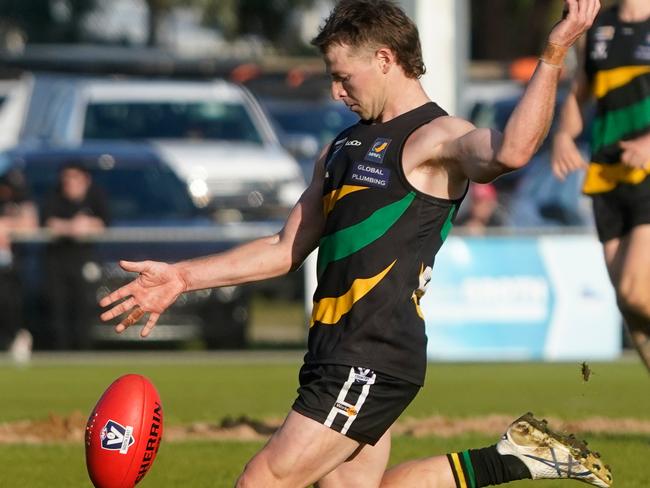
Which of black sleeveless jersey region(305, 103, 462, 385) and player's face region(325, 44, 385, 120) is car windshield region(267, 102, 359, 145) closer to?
player's face region(325, 44, 385, 120)

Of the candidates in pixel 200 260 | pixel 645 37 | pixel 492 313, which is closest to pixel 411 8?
pixel 492 313

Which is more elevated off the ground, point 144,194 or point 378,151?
point 378,151

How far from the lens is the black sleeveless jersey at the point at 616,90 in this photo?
30.8 feet

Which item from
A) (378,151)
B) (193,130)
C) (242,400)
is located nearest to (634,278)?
(378,151)

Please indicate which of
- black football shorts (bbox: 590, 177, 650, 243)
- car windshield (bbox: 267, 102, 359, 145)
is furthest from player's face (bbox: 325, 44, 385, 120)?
car windshield (bbox: 267, 102, 359, 145)

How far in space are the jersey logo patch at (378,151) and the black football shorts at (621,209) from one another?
3367 millimetres

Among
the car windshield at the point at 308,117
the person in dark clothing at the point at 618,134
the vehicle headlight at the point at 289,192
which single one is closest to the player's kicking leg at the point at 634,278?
the person in dark clothing at the point at 618,134

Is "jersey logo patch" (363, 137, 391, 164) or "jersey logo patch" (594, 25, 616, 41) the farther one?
"jersey logo patch" (594, 25, 616, 41)

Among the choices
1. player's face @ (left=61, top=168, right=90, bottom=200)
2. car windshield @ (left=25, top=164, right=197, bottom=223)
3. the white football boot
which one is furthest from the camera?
car windshield @ (left=25, top=164, right=197, bottom=223)

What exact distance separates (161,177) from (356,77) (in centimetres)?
1454

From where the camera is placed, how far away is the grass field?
29.5 feet

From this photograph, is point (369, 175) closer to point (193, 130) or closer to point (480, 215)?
point (480, 215)

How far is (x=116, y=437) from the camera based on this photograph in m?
6.57

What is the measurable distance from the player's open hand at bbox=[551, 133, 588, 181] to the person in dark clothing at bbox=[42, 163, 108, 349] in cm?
944
